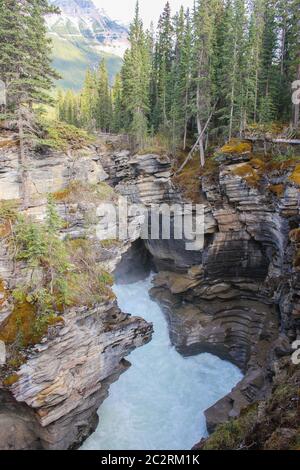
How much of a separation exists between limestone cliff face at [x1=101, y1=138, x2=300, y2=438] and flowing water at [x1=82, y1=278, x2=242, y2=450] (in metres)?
1.19

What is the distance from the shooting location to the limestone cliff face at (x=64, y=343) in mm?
A: 16156

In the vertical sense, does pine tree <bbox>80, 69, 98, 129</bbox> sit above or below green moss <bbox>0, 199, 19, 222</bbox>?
above

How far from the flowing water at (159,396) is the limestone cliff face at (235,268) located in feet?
3.90

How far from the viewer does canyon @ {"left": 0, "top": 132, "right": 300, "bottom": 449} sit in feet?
55.5

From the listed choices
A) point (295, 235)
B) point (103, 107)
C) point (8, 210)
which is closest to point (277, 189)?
point (295, 235)

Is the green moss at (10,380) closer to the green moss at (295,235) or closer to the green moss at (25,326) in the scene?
the green moss at (25,326)

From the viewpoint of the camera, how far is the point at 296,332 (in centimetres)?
1864

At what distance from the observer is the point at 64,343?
670 inches

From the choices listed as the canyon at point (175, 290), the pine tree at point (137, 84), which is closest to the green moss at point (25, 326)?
the canyon at point (175, 290)

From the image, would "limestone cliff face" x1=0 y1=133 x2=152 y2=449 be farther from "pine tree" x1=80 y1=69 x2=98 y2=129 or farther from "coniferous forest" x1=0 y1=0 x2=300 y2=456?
"pine tree" x1=80 y1=69 x2=98 y2=129

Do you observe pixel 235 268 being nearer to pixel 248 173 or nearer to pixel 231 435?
pixel 248 173

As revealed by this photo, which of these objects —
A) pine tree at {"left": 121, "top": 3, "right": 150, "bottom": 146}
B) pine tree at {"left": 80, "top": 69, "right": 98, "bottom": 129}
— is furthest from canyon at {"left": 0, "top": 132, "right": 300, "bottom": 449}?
pine tree at {"left": 80, "top": 69, "right": 98, "bottom": 129}
